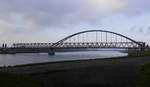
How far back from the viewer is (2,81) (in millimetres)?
7094

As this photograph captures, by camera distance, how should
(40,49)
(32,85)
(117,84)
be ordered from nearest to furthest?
1. (32,85)
2. (117,84)
3. (40,49)

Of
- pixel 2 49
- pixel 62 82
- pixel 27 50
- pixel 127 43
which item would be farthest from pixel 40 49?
pixel 62 82

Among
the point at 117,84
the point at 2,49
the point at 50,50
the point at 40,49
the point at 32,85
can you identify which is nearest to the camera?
the point at 32,85

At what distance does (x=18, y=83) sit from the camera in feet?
23.2

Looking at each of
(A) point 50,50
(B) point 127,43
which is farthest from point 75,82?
(B) point 127,43

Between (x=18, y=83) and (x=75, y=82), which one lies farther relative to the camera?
(x=75, y=82)

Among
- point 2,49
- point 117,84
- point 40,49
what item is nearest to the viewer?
point 117,84

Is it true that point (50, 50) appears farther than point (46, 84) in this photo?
Yes

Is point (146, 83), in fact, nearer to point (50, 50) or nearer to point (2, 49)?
point (50, 50)

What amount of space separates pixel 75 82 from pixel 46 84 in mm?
1105

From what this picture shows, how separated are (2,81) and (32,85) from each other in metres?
1.09

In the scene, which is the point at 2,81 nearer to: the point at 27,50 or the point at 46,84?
the point at 46,84

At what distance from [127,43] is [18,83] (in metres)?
134

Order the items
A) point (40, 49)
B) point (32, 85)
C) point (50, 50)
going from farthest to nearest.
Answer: point (40, 49) → point (50, 50) → point (32, 85)
